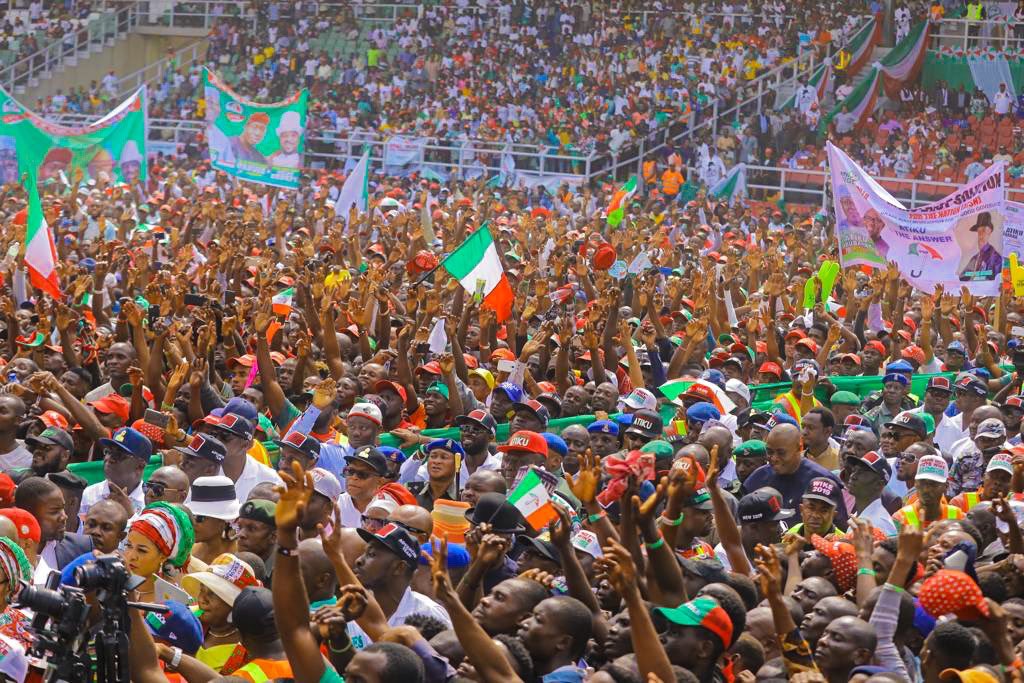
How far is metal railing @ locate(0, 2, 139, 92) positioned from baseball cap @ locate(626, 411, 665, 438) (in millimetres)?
29270

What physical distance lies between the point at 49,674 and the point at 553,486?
3.61 meters

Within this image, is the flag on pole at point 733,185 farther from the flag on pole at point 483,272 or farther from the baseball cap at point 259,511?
the baseball cap at point 259,511

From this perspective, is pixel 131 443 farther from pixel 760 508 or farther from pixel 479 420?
pixel 760 508

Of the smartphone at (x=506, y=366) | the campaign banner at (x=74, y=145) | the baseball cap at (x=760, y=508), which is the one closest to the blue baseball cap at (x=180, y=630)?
the baseball cap at (x=760, y=508)

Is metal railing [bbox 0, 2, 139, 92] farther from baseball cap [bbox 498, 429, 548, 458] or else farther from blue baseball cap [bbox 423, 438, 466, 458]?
baseball cap [bbox 498, 429, 548, 458]

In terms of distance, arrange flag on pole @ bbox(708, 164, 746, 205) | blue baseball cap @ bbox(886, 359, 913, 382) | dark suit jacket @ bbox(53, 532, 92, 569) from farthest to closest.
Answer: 1. flag on pole @ bbox(708, 164, 746, 205)
2. blue baseball cap @ bbox(886, 359, 913, 382)
3. dark suit jacket @ bbox(53, 532, 92, 569)

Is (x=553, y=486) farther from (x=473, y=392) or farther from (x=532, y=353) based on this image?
(x=532, y=353)

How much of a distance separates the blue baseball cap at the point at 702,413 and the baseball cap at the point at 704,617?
395 cm

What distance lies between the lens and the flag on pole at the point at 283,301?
1266 cm

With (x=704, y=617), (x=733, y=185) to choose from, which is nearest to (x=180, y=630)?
(x=704, y=617)

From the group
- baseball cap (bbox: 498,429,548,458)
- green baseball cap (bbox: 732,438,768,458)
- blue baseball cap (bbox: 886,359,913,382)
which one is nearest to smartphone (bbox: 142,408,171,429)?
baseball cap (bbox: 498,429,548,458)

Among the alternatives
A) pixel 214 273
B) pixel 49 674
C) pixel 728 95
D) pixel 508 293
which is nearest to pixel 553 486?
pixel 49 674

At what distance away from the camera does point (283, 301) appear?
12.8 meters

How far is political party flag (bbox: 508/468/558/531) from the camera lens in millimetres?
7113
